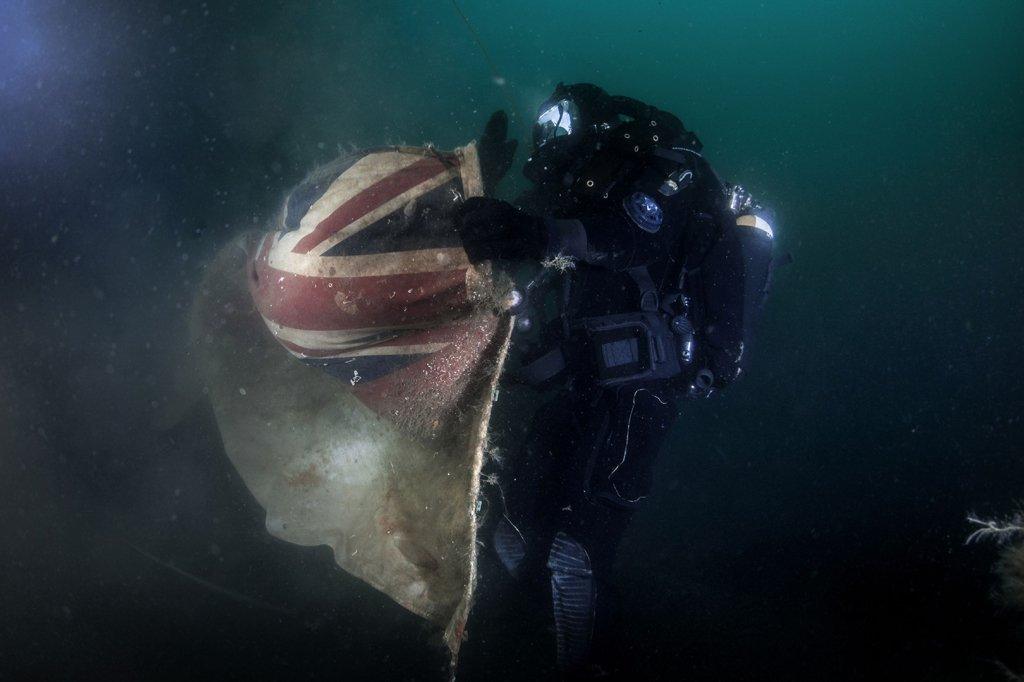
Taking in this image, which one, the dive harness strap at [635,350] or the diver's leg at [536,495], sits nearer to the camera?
the dive harness strap at [635,350]

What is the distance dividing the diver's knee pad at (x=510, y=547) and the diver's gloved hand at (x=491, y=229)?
268 centimetres

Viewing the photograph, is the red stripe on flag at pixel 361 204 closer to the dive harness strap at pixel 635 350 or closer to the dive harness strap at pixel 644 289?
the dive harness strap at pixel 635 350

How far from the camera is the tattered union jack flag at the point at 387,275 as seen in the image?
1.91m

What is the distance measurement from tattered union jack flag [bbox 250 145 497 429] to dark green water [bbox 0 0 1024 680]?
1.95m

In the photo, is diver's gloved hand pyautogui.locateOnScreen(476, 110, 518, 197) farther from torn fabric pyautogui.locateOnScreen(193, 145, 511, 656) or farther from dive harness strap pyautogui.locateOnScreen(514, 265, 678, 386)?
dive harness strap pyautogui.locateOnScreen(514, 265, 678, 386)

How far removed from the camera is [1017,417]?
17.8 m

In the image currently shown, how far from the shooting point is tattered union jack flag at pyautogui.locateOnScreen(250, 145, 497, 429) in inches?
75.4

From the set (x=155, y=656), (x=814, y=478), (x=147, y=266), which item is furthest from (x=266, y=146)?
(x=814, y=478)

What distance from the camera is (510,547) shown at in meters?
3.96

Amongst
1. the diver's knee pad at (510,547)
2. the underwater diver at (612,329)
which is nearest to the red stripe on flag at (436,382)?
the underwater diver at (612,329)

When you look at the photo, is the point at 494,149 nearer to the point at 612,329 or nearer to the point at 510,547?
the point at 612,329

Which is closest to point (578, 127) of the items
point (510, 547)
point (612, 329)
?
point (612, 329)

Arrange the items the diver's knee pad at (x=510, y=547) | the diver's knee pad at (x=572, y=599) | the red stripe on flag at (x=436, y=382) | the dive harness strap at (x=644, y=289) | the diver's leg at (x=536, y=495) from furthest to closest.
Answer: the diver's knee pad at (x=510, y=547) < the diver's leg at (x=536, y=495) < the dive harness strap at (x=644, y=289) < the diver's knee pad at (x=572, y=599) < the red stripe on flag at (x=436, y=382)

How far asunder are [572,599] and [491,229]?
2.68 meters
